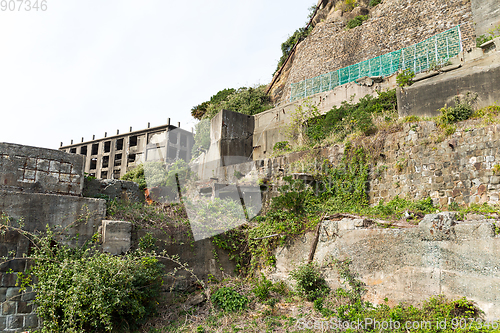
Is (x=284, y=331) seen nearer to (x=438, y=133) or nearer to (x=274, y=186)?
(x=274, y=186)

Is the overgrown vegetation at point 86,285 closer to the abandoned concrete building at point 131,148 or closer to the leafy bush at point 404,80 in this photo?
the leafy bush at point 404,80

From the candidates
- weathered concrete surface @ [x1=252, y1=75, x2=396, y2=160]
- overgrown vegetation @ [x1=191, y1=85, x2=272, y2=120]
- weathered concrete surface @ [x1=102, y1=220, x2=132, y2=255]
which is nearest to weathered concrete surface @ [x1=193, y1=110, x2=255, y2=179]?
weathered concrete surface @ [x1=252, y1=75, x2=396, y2=160]

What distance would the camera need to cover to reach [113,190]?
8.66 meters

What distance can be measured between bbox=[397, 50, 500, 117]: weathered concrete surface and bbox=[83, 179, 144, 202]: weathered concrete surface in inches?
302

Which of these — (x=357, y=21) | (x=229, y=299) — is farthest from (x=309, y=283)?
(x=357, y=21)

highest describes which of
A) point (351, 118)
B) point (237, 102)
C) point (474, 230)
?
point (237, 102)

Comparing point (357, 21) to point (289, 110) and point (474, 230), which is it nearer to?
point (289, 110)

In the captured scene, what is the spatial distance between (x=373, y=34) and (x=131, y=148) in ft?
71.6

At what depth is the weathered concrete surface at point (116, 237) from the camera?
679 centimetres

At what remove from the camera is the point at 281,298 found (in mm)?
6918

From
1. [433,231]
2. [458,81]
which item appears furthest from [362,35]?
[433,231]

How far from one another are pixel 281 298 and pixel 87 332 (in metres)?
3.67

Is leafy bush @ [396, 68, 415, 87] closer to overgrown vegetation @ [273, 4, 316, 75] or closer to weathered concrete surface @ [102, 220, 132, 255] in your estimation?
weathered concrete surface @ [102, 220, 132, 255]

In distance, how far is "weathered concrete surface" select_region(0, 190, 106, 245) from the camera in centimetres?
618
